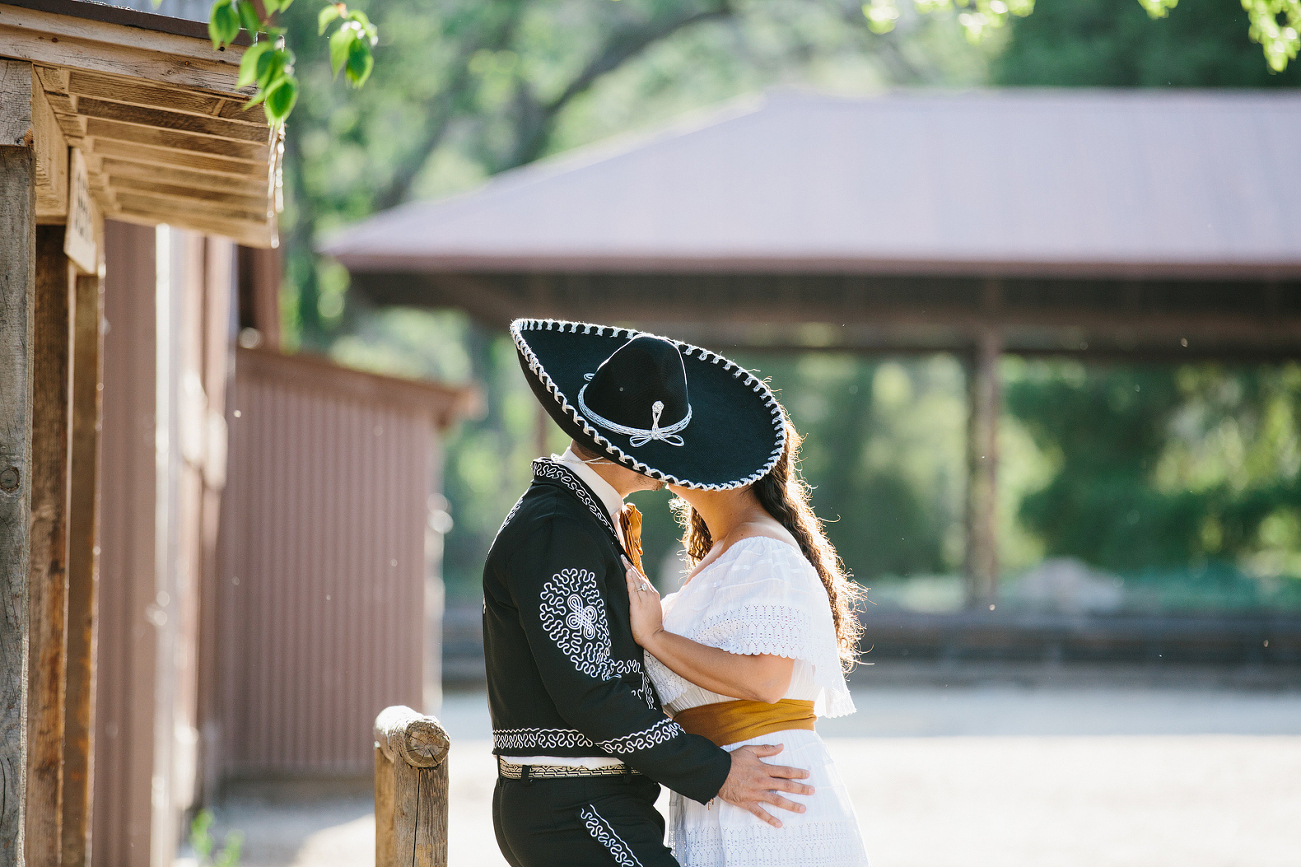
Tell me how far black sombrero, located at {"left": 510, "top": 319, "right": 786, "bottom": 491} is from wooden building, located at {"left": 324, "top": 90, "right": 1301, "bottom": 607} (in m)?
10.1

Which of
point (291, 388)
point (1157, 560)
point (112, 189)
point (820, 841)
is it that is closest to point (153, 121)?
point (112, 189)

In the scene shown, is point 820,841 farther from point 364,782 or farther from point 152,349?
point 364,782

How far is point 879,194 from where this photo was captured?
14086mm

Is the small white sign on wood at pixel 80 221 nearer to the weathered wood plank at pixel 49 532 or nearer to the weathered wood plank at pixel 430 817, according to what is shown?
the weathered wood plank at pixel 49 532

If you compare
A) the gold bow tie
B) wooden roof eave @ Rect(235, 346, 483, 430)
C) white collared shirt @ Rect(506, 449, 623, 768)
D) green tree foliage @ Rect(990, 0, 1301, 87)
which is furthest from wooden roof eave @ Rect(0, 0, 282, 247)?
green tree foliage @ Rect(990, 0, 1301, 87)

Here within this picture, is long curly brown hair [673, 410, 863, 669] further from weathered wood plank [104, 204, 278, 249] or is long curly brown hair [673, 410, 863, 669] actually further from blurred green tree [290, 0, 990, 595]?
blurred green tree [290, 0, 990, 595]

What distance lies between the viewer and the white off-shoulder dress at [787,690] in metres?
2.57

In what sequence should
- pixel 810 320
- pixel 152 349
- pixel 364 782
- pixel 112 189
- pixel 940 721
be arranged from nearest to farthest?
pixel 112 189 < pixel 152 349 < pixel 364 782 < pixel 940 721 < pixel 810 320

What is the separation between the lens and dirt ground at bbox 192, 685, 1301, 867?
21.6 ft

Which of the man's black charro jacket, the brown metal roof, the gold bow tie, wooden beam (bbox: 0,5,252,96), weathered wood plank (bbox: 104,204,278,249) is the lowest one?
the man's black charro jacket

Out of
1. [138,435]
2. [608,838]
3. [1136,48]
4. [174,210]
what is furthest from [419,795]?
[1136,48]

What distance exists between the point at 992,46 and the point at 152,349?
22735 millimetres

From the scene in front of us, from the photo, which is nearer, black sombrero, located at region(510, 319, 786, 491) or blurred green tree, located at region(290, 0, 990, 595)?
black sombrero, located at region(510, 319, 786, 491)

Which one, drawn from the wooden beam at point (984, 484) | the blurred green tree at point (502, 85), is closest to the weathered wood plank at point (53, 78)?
the wooden beam at point (984, 484)
